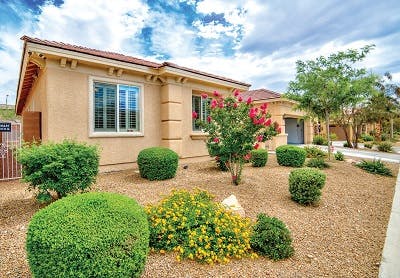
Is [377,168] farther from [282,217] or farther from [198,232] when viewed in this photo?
[198,232]

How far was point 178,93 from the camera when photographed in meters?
9.53

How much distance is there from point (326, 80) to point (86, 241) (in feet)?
37.7

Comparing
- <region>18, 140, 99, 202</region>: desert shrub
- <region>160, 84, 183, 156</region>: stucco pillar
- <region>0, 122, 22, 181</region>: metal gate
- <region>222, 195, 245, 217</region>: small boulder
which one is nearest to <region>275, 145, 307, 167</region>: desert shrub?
<region>160, 84, 183, 156</region>: stucco pillar

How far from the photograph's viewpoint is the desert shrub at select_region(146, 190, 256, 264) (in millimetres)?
3223

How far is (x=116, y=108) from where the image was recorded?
27.3 feet

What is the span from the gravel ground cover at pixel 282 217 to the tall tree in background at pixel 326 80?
11.8 ft

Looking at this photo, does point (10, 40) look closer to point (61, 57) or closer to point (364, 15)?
point (61, 57)

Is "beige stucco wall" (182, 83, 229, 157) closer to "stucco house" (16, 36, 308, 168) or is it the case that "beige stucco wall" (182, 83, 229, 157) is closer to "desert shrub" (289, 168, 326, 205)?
"stucco house" (16, 36, 308, 168)

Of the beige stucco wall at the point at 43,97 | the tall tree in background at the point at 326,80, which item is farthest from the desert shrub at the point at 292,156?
the beige stucco wall at the point at 43,97

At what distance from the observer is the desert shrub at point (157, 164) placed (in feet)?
22.6

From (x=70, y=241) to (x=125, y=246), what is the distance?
0.48 m

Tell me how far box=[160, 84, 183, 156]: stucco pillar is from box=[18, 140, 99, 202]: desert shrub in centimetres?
470

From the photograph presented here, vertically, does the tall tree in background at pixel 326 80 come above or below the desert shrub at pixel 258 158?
A: above

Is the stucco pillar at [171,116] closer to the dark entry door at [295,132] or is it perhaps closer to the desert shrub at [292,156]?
the desert shrub at [292,156]
